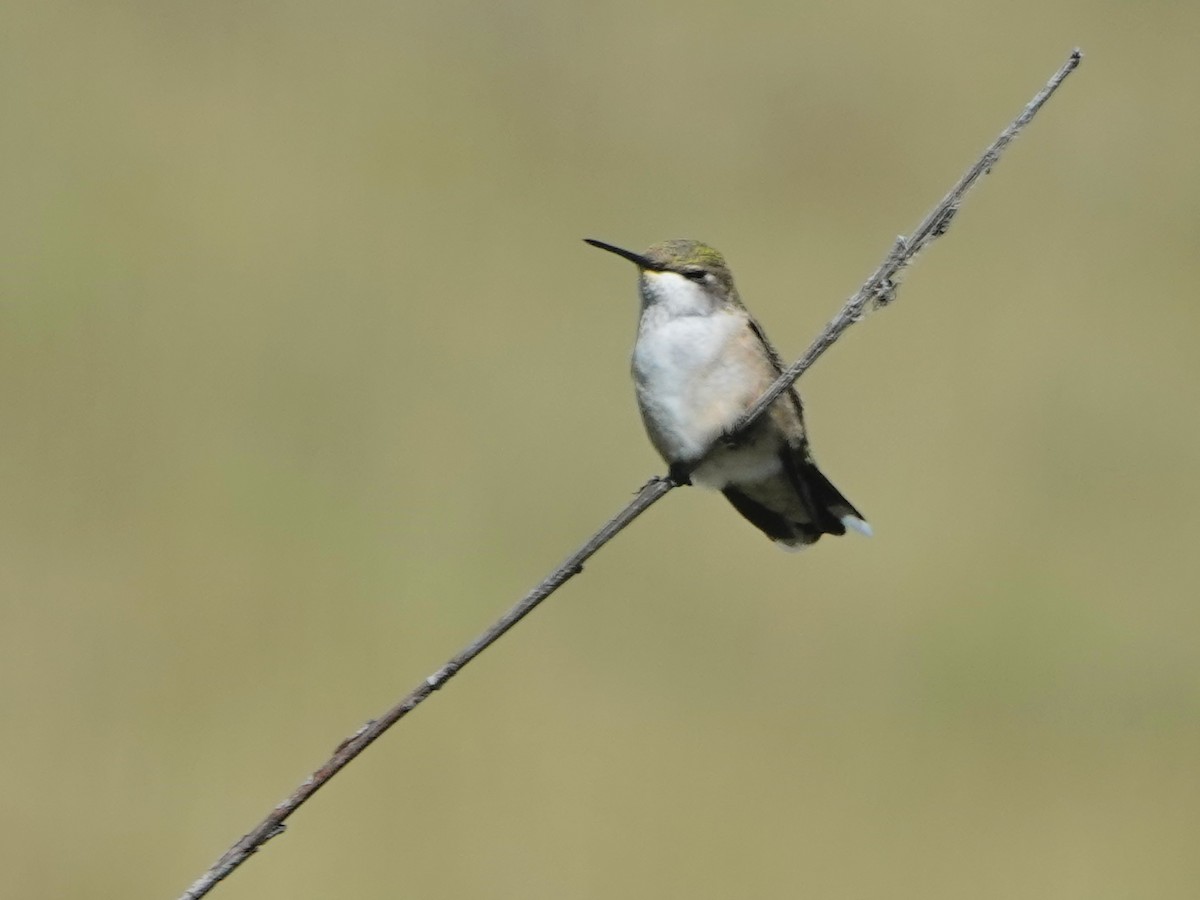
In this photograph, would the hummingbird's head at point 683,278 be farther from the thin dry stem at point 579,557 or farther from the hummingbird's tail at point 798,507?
the thin dry stem at point 579,557

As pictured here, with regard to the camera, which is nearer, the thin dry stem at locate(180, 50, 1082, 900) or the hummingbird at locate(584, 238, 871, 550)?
the thin dry stem at locate(180, 50, 1082, 900)

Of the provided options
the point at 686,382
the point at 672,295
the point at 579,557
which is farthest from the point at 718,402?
the point at 579,557

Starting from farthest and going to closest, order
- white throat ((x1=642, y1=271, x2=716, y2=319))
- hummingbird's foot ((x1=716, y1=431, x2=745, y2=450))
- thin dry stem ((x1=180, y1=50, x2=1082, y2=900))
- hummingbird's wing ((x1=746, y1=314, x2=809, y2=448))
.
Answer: hummingbird's wing ((x1=746, y1=314, x2=809, y2=448))
white throat ((x1=642, y1=271, x2=716, y2=319))
hummingbird's foot ((x1=716, y1=431, x2=745, y2=450))
thin dry stem ((x1=180, y1=50, x2=1082, y2=900))

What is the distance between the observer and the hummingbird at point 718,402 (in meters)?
1.93

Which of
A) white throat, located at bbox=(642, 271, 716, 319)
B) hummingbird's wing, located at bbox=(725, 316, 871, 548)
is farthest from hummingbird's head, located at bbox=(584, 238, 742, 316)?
hummingbird's wing, located at bbox=(725, 316, 871, 548)

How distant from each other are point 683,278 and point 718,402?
0.72ft

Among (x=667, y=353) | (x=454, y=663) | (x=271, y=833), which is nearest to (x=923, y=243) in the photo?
(x=454, y=663)

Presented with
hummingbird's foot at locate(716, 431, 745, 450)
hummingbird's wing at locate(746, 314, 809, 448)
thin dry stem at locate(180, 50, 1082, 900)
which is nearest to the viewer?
thin dry stem at locate(180, 50, 1082, 900)

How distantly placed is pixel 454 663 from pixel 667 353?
1.16 meters

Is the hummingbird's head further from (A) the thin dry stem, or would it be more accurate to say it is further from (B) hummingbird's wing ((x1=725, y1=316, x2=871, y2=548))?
(A) the thin dry stem

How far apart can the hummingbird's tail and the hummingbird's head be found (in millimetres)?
285

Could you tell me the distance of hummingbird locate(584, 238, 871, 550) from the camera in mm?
1927

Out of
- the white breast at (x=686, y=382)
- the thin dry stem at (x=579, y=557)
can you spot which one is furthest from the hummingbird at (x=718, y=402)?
the thin dry stem at (x=579, y=557)

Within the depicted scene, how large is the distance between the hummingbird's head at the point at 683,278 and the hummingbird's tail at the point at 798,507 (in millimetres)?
285
